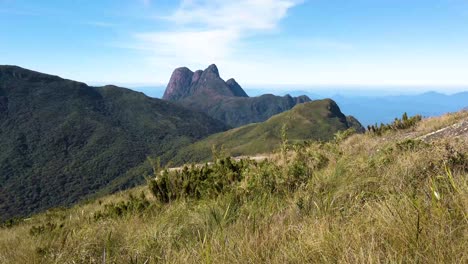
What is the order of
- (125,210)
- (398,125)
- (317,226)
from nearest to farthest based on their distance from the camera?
(317,226) → (125,210) → (398,125)

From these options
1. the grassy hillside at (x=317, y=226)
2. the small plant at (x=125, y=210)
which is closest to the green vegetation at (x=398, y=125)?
the grassy hillside at (x=317, y=226)

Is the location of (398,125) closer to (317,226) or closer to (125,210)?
(125,210)

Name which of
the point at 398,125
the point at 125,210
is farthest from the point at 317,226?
the point at 398,125

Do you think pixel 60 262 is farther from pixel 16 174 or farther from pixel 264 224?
pixel 16 174

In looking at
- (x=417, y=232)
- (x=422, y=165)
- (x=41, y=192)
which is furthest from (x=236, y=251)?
(x=41, y=192)

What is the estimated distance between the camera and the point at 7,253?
4.10 meters

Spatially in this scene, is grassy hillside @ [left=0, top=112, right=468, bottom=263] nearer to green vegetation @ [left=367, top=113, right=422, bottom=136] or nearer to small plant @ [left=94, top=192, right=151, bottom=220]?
small plant @ [left=94, top=192, right=151, bottom=220]

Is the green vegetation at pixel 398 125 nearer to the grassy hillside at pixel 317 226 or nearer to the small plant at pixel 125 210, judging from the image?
the grassy hillside at pixel 317 226

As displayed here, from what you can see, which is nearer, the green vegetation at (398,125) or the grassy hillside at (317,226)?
the grassy hillside at (317,226)

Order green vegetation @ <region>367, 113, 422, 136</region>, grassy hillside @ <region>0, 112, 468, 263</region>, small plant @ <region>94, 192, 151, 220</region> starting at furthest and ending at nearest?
green vegetation @ <region>367, 113, 422, 136</region>
small plant @ <region>94, 192, 151, 220</region>
grassy hillside @ <region>0, 112, 468, 263</region>

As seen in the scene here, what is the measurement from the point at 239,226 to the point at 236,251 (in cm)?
78

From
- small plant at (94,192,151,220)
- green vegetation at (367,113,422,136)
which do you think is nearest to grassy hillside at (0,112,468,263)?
small plant at (94,192,151,220)

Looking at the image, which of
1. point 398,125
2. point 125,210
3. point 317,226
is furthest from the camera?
point 398,125

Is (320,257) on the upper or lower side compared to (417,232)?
lower
